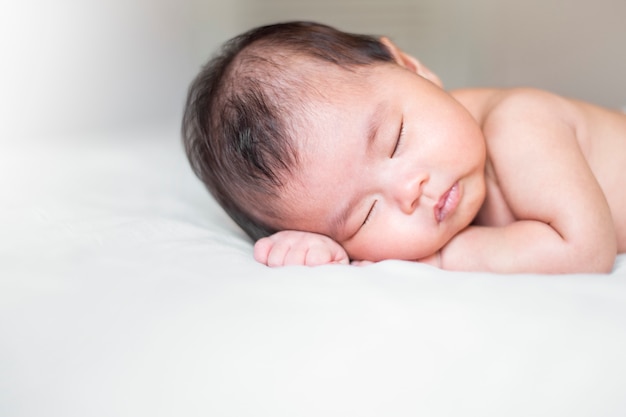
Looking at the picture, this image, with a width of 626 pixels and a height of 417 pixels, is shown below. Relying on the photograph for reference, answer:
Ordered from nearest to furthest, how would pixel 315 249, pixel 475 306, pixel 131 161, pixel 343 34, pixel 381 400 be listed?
pixel 381 400 → pixel 475 306 → pixel 315 249 → pixel 343 34 → pixel 131 161

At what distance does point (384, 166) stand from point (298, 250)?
0.20m

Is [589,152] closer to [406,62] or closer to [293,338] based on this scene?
[406,62]

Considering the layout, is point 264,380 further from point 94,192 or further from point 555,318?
point 94,192

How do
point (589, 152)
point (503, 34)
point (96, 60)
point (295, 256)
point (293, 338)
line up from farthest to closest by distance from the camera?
point (503, 34) < point (96, 60) < point (589, 152) < point (295, 256) < point (293, 338)

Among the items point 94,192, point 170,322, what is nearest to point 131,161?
point 94,192

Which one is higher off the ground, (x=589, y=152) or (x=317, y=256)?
(x=589, y=152)

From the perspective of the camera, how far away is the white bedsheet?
71cm

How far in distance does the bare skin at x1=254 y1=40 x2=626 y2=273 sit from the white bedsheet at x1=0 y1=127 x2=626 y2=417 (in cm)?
17

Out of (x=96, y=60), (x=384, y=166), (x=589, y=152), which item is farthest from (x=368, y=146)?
(x=96, y=60)

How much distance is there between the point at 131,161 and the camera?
5.67ft

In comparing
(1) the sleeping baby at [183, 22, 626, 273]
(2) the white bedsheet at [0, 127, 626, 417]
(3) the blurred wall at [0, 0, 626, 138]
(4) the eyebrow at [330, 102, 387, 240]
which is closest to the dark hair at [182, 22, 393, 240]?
(1) the sleeping baby at [183, 22, 626, 273]

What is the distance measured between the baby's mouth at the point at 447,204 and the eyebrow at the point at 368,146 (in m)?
0.15

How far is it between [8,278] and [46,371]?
22 centimetres

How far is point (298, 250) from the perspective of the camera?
1157 millimetres
